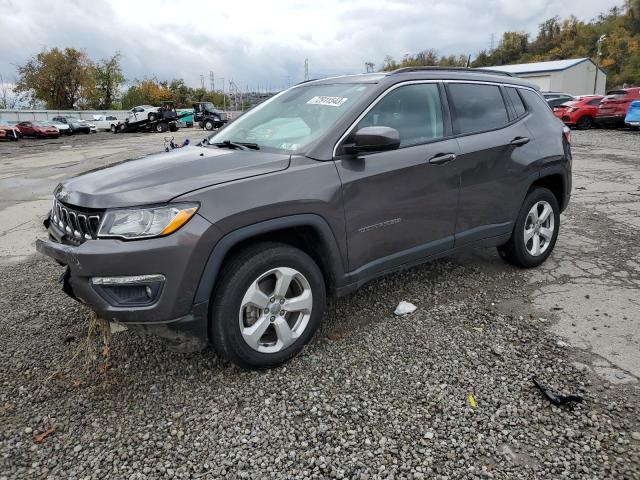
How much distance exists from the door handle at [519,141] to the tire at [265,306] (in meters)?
2.22

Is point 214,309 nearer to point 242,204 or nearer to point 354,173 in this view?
point 242,204

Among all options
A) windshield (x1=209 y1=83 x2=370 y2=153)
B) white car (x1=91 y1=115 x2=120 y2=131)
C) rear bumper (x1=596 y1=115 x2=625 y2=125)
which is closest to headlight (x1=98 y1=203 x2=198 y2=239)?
windshield (x1=209 y1=83 x2=370 y2=153)

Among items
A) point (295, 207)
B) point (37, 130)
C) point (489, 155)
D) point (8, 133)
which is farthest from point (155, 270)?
point (37, 130)

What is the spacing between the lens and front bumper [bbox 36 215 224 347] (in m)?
2.41

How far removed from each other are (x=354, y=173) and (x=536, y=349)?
1.67 meters

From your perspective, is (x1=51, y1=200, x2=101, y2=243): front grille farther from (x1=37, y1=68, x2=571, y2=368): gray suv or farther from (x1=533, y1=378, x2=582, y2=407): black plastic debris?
(x1=533, y1=378, x2=582, y2=407): black plastic debris

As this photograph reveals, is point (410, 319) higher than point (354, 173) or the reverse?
the reverse

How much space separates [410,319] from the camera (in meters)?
3.57

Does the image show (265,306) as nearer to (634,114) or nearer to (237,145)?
A: (237,145)

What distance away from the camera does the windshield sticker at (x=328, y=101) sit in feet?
11.0

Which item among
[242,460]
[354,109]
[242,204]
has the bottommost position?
[242,460]

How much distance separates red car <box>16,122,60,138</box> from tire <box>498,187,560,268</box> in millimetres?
36009

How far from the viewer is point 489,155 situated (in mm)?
3848

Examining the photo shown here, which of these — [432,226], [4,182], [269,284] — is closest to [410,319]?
[432,226]
